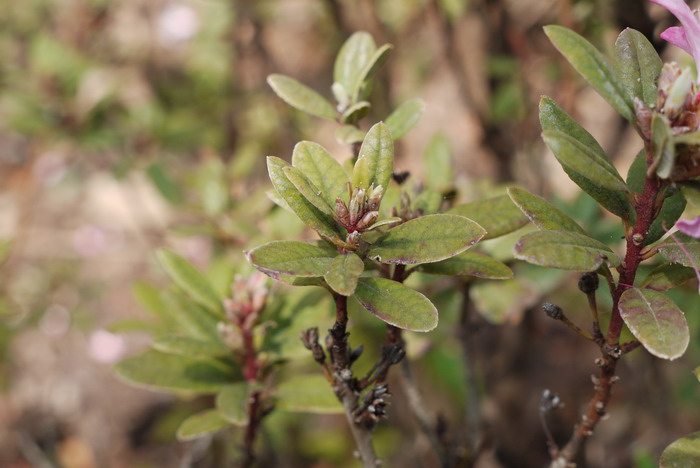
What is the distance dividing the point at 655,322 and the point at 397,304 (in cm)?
28

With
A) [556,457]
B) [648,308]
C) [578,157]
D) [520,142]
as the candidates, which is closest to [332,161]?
[578,157]

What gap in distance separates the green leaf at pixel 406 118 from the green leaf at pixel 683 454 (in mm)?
531

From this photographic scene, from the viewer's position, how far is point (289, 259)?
0.75m

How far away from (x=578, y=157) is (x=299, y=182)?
0.99 feet

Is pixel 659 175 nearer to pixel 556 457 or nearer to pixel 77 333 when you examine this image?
pixel 556 457

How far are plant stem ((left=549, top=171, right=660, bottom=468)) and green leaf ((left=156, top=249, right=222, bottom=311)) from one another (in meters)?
0.62

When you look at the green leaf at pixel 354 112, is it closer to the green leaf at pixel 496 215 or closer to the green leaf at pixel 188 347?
the green leaf at pixel 496 215

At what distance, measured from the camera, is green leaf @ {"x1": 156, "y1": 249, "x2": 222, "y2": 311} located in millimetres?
1127

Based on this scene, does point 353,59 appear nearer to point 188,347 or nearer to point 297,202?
point 297,202

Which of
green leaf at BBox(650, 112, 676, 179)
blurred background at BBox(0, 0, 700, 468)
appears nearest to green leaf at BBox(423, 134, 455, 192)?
blurred background at BBox(0, 0, 700, 468)

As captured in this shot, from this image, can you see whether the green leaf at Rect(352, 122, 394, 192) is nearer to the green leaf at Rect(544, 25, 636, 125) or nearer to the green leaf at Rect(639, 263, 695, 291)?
the green leaf at Rect(544, 25, 636, 125)

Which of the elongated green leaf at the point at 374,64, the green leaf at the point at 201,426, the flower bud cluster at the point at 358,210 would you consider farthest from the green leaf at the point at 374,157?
the green leaf at the point at 201,426

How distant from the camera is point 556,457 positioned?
1010 millimetres

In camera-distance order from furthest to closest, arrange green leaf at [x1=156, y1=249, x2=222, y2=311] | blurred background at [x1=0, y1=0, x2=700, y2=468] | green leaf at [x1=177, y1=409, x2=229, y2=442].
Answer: blurred background at [x1=0, y1=0, x2=700, y2=468], green leaf at [x1=156, y1=249, x2=222, y2=311], green leaf at [x1=177, y1=409, x2=229, y2=442]
